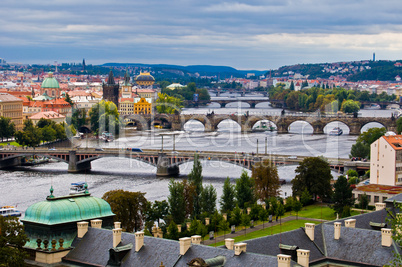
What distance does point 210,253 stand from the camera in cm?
2742

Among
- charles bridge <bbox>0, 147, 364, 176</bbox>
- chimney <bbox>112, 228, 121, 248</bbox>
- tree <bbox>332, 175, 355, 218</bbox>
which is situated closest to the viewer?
chimney <bbox>112, 228, 121, 248</bbox>

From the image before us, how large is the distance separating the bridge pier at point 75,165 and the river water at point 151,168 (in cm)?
112

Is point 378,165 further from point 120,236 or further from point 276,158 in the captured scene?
point 120,236

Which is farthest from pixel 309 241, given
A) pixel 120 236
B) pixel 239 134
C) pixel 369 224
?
pixel 239 134

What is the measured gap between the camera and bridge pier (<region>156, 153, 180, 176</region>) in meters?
84.2

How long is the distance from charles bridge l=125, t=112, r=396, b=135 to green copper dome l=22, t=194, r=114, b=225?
104 meters

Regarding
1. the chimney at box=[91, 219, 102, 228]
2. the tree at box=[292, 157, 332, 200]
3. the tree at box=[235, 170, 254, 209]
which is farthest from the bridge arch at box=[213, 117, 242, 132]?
the chimney at box=[91, 219, 102, 228]

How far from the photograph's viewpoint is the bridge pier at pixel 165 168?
8425 cm

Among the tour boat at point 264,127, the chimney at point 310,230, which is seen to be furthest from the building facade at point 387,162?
the tour boat at point 264,127

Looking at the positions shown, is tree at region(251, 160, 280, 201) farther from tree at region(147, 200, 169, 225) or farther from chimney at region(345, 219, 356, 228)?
chimney at region(345, 219, 356, 228)

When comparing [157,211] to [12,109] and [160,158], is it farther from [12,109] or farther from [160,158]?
[12,109]

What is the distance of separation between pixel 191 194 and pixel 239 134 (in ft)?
258

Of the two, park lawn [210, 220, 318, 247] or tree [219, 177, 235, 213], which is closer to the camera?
park lawn [210, 220, 318, 247]

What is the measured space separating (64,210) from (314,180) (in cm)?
3422
